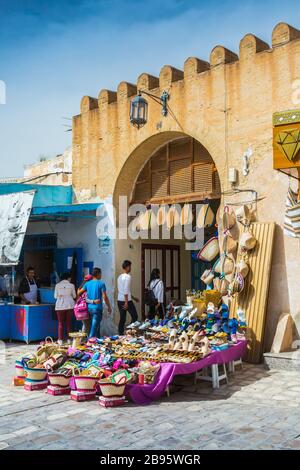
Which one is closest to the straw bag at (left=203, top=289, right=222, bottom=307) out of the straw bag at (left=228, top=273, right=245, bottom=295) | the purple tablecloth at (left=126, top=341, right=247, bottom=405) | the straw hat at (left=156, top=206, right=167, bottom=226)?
the straw bag at (left=228, top=273, right=245, bottom=295)

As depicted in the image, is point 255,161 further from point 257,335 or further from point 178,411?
point 178,411

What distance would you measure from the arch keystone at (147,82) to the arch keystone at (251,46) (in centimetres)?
245

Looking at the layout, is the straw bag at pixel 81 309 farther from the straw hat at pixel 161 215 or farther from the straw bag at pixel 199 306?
the straw bag at pixel 199 306

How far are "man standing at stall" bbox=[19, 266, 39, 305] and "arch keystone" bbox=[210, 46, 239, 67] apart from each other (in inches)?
245

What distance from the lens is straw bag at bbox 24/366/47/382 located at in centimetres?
702

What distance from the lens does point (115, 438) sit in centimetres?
499

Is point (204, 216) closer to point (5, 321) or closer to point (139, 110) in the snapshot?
point (139, 110)

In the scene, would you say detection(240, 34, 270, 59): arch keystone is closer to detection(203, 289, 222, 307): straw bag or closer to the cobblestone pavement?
detection(203, 289, 222, 307): straw bag

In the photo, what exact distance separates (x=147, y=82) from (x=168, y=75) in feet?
2.12

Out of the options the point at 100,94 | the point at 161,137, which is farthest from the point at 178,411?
the point at 100,94

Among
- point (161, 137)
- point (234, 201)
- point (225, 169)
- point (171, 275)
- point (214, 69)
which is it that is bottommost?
point (171, 275)

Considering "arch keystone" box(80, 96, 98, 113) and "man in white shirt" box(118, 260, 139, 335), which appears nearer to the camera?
"man in white shirt" box(118, 260, 139, 335)

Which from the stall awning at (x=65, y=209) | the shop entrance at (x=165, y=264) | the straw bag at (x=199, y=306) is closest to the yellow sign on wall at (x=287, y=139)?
the straw bag at (x=199, y=306)
